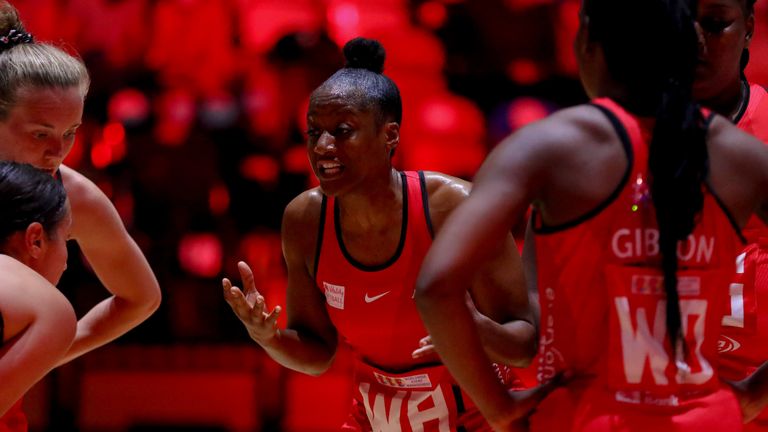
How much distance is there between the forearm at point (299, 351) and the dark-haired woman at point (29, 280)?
75cm

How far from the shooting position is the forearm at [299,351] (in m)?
2.90

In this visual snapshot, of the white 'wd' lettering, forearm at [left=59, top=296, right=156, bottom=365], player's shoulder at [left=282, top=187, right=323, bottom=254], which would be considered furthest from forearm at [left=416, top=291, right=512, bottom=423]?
forearm at [left=59, top=296, right=156, bottom=365]

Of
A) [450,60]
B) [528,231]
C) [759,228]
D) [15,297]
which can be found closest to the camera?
[528,231]

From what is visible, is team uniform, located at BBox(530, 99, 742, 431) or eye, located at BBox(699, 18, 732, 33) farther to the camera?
eye, located at BBox(699, 18, 732, 33)

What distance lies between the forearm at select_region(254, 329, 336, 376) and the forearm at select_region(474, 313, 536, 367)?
0.68m

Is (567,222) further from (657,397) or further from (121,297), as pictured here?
(121,297)

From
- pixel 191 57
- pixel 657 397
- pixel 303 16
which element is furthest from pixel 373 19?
pixel 657 397

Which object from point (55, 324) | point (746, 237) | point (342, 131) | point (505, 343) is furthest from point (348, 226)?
point (746, 237)

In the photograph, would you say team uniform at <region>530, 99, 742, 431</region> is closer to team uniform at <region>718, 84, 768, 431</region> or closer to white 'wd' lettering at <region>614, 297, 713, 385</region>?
white 'wd' lettering at <region>614, 297, 713, 385</region>

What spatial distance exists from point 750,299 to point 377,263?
1.04m

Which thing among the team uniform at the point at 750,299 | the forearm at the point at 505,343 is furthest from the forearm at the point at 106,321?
the team uniform at the point at 750,299

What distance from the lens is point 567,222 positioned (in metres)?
1.71

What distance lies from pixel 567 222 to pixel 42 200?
123 cm

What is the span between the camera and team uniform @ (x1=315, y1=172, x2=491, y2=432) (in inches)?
111
